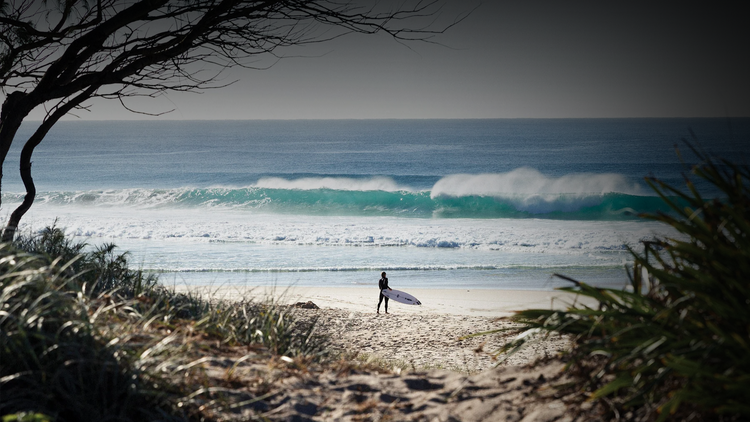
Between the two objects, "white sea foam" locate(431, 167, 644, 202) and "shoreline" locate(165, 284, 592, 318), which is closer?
"shoreline" locate(165, 284, 592, 318)

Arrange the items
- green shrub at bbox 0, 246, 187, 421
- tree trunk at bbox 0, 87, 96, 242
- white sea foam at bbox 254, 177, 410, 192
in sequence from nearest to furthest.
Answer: green shrub at bbox 0, 246, 187, 421, tree trunk at bbox 0, 87, 96, 242, white sea foam at bbox 254, 177, 410, 192

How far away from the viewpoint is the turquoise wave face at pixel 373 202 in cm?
3028

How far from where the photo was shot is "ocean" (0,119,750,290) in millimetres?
16094

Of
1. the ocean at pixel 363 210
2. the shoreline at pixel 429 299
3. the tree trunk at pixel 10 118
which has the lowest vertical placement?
the shoreline at pixel 429 299

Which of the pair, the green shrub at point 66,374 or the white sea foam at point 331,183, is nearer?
the green shrub at point 66,374

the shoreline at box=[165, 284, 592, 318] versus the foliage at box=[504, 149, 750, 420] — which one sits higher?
the foliage at box=[504, 149, 750, 420]

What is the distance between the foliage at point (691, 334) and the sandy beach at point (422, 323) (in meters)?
2.98

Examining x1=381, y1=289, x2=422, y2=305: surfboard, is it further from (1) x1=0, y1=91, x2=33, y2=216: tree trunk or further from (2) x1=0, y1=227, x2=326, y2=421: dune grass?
(2) x1=0, y1=227, x2=326, y2=421: dune grass

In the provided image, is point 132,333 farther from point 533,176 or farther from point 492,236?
point 533,176

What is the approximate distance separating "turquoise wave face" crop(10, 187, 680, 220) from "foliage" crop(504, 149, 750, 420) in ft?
89.0

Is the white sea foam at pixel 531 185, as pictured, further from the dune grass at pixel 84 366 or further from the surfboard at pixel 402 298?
the dune grass at pixel 84 366

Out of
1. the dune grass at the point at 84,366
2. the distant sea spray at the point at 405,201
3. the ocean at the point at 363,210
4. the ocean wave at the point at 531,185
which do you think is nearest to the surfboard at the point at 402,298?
the ocean at the point at 363,210

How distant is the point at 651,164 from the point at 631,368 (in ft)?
175

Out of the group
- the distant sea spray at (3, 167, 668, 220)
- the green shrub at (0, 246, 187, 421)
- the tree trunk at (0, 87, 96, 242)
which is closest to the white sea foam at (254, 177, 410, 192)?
the distant sea spray at (3, 167, 668, 220)
